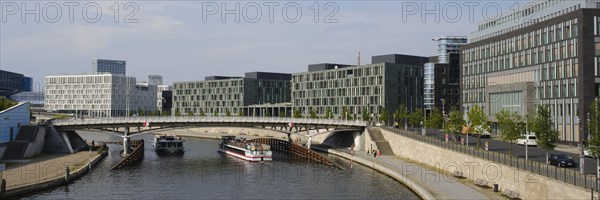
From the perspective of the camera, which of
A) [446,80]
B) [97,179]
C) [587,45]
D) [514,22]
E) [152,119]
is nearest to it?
[97,179]

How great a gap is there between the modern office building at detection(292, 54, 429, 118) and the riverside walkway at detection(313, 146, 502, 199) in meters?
63.7

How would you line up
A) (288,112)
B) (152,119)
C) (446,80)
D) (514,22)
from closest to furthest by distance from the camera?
(152,119) → (514,22) → (446,80) → (288,112)

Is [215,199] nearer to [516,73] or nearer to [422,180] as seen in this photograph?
[422,180]

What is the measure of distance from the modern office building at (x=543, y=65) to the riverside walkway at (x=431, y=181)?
18.6 meters

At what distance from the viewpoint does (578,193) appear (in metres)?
36.7

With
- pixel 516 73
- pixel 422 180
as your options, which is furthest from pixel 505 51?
pixel 422 180

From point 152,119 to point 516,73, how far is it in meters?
61.9

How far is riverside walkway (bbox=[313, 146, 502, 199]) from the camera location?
47812 mm

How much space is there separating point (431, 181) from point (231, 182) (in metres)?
22.0

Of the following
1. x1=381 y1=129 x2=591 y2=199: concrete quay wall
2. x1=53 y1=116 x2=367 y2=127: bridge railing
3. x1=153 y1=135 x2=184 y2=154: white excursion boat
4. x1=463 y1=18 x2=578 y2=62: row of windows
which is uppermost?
x1=463 y1=18 x2=578 y2=62: row of windows

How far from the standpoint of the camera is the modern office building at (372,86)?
478 feet

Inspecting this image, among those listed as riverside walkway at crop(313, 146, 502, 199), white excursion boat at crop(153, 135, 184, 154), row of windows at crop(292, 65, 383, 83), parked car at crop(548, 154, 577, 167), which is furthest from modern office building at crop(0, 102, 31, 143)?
row of windows at crop(292, 65, 383, 83)

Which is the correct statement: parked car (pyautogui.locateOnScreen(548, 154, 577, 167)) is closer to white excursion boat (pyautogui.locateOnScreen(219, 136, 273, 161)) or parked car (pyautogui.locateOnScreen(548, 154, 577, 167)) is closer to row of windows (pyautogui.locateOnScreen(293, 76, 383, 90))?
white excursion boat (pyautogui.locateOnScreen(219, 136, 273, 161))

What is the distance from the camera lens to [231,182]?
6456 centimetres
